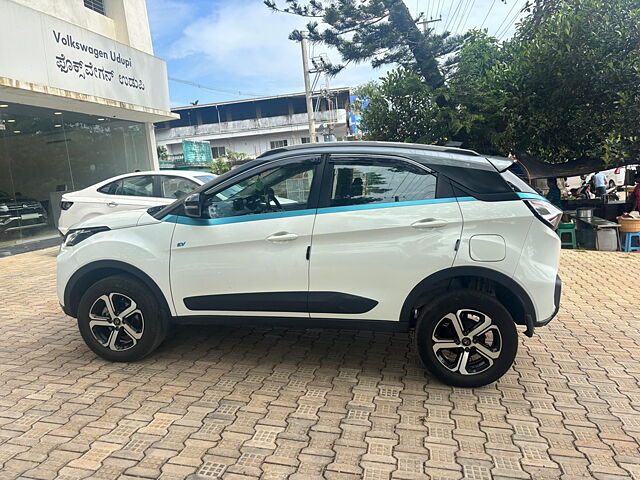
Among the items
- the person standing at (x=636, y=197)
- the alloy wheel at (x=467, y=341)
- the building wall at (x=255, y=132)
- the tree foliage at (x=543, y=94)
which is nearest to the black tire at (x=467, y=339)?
the alloy wheel at (x=467, y=341)

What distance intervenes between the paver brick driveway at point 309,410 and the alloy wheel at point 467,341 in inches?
8.0

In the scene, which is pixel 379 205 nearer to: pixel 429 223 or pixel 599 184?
pixel 429 223

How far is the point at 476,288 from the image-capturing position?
10.6 ft

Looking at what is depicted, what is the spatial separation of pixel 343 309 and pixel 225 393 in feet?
3.37

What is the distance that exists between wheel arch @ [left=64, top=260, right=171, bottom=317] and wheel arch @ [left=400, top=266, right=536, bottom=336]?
1.86m

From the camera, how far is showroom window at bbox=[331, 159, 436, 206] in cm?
311

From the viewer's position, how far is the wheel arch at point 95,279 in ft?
11.1

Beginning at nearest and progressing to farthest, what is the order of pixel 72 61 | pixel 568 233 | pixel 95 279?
pixel 95 279 → pixel 568 233 → pixel 72 61

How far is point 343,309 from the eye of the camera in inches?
124

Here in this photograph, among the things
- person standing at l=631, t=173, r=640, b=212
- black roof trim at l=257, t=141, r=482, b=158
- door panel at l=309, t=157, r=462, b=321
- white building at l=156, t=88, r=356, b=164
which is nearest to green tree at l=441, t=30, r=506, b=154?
person standing at l=631, t=173, r=640, b=212

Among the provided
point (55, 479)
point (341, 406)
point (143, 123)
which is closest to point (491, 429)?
point (341, 406)

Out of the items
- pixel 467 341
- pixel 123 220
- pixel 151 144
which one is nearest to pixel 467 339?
pixel 467 341

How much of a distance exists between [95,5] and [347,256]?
570 inches

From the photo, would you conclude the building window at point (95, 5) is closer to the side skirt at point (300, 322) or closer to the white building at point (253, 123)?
the side skirt at point (300, 322)
